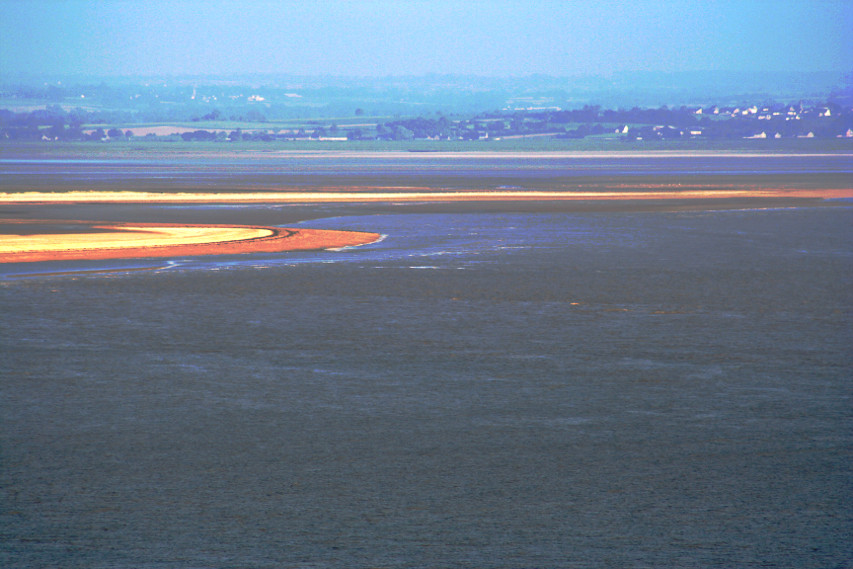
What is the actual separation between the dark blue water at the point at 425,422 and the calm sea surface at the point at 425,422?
0.02 m

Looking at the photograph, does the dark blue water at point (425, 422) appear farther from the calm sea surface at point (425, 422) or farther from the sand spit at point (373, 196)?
the sand spit at point (373, 196)

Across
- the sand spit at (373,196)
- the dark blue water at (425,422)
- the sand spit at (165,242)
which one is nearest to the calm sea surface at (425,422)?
the dark blue water at (425,422)

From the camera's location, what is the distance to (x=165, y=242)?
2145 cm

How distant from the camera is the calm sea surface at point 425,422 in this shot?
16.5 ft

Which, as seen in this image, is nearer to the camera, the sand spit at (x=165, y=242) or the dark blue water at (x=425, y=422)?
the dark blue water at (x=425, y=422)

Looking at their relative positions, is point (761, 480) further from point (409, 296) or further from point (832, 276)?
point (832, 276)

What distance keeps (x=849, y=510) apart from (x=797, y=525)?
1.27 feet

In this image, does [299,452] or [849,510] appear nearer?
[849,510]

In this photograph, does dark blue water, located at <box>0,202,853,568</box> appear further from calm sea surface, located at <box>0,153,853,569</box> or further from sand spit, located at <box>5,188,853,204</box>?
sand spit, located at <box>5,188,853,204</box>

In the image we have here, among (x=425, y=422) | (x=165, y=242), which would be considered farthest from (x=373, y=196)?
(x=425, y=422)

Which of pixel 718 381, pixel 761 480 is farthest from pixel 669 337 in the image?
pixel 761 480

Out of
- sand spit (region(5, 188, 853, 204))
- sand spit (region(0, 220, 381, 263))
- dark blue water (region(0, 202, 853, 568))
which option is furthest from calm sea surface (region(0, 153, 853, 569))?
sand spit (region(5, 188, 853, 204))

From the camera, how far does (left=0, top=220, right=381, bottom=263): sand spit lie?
62.8 feet

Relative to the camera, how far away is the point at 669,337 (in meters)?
10.8
